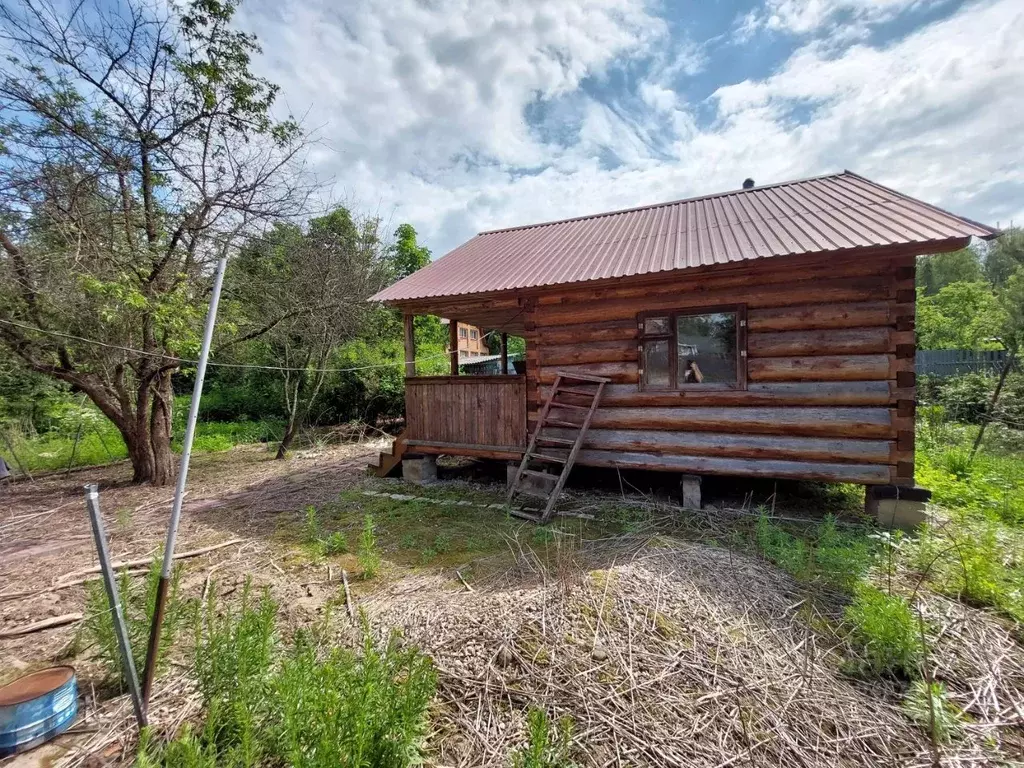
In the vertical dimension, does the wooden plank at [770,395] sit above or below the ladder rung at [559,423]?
above

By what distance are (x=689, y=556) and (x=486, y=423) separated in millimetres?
3788

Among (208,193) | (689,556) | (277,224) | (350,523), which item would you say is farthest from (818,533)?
(208,193)

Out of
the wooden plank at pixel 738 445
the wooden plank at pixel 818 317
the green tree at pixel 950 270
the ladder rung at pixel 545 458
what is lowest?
the ladder rung at pixel 545 458

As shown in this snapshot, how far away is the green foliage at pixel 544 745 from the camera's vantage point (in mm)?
1719

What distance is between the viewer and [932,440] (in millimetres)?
8359

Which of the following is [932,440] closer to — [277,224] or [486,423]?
[486,423]

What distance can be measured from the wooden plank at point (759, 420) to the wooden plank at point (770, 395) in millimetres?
82

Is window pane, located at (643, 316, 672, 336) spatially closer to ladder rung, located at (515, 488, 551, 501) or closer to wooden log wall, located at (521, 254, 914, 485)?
wooden log wall, located at (521, 254, 914, 485)

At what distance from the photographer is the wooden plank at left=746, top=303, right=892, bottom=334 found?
16.3 feet

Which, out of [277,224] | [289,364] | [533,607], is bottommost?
[533,607]

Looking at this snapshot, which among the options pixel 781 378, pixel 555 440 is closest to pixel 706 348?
pixel 781 378

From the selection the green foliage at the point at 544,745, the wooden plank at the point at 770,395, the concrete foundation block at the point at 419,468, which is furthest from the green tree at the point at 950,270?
the green foliage at the point at 544,745

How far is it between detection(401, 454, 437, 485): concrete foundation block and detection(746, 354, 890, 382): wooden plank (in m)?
5.12

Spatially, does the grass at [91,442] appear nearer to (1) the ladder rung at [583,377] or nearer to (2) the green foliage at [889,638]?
(1) the ladder rung at [583,377]
